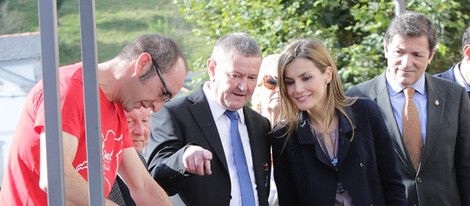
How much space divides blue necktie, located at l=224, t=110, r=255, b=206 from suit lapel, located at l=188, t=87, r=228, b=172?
9cm

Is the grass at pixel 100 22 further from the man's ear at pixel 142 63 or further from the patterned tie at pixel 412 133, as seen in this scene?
the patterned tie at pixel 412 133

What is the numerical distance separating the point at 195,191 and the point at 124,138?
627 millimetres

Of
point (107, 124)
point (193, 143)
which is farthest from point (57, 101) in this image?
point (193, 143)

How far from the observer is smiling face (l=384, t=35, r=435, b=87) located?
17.0 feet

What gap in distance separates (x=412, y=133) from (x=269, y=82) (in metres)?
0.78

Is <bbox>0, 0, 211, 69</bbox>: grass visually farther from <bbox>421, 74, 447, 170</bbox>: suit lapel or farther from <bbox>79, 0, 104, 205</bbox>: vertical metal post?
<bbox>421, 74, 447, 170</bbox>: suit lapel

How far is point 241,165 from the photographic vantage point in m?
4.56

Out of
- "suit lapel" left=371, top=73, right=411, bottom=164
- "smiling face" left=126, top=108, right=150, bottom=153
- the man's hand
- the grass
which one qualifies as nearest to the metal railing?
the grass

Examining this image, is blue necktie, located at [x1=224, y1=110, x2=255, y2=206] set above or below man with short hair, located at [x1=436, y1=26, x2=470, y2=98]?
below

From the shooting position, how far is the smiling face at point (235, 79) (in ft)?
14.7

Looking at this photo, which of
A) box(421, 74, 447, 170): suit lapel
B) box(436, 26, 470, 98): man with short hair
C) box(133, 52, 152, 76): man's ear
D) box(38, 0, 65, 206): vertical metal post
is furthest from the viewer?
box(436, 26, 470, 98): man with short hair

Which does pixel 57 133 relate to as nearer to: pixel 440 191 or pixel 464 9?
pixel 440 191

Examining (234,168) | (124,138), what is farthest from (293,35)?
(124,138)

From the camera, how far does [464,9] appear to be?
1015 cm
